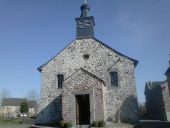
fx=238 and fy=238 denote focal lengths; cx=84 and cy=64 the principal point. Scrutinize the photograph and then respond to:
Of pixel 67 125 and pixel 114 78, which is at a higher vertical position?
pixel 114 78

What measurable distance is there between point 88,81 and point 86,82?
0.21 meters

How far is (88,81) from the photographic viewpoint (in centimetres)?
2156

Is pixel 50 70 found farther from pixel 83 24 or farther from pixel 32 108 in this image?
pixel 32 108

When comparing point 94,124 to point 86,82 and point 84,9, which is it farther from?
point 84,9

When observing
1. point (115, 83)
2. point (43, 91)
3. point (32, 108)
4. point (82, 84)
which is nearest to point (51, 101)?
point (43, 91)

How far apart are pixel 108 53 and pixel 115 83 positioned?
3.34 m

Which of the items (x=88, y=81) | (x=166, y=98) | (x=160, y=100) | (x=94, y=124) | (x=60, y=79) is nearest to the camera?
(x=94, y=124)

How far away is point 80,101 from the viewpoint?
2303cm

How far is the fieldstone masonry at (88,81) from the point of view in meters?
21.6

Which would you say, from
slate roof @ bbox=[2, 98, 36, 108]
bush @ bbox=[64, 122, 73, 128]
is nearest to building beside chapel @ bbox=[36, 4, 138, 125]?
bush @ bbox=[64, 122, 73, 128]

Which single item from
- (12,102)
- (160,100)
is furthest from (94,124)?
(12,102)

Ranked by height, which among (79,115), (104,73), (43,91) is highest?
(104,73)

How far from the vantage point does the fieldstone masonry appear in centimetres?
2164

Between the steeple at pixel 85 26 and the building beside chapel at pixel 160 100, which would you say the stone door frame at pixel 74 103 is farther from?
the building beside chapel at pixel 160 100
